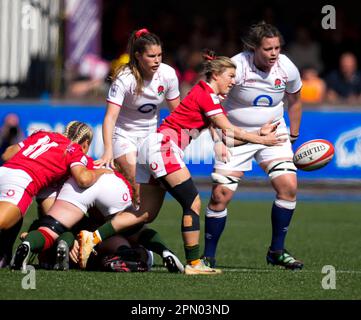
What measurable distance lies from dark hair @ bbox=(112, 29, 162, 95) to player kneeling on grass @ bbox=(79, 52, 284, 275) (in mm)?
531

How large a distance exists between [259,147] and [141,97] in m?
1.07

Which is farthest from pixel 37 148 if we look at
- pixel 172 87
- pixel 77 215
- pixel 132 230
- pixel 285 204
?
pixel 285 204

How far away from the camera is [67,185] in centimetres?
801

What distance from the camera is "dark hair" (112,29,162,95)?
8281 mm

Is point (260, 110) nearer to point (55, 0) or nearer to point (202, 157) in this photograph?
point (202, 157)

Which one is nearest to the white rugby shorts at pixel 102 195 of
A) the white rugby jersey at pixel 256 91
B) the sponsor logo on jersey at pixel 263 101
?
the white rugby jersey at pixel 256 91

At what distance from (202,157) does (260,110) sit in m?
6.58

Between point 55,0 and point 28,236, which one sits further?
point 55,0

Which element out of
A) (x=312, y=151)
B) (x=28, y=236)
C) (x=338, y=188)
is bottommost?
(x=338, y=188)

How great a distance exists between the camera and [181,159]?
7.80 metres

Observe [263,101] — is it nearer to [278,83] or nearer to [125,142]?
[278,83]

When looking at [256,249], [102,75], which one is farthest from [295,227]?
[102,75]

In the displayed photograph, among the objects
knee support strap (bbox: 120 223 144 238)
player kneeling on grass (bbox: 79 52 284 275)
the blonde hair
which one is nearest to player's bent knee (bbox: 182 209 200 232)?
player kneeling on grass (bbox: 79 52 284 275)

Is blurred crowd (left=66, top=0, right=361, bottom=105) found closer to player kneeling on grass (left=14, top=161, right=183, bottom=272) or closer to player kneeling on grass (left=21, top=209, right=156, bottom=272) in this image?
player kneeling on grass (left=14, top=161, right=183, bottom=272)
